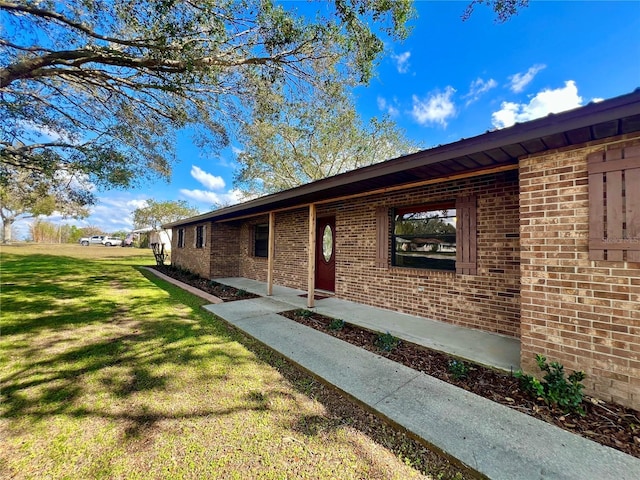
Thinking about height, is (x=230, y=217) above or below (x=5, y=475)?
above

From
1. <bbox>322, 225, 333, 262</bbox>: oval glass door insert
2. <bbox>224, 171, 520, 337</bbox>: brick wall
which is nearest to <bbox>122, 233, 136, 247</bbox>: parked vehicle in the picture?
<bbox>322, 225, 333, 262</bbox>: oval glass door insert

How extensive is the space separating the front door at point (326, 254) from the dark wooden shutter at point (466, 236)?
11.0 feet

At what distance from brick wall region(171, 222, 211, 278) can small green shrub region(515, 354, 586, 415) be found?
1027 cm

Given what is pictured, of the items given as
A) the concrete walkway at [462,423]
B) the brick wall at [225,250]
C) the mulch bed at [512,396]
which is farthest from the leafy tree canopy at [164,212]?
the concrete walkway at [462,423]

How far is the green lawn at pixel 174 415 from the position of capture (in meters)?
1.87

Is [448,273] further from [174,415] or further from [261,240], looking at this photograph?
[261,240]

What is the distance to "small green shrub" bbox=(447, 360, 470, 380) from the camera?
301cm

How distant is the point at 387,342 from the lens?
386 centimetres

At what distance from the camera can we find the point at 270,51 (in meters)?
5.33

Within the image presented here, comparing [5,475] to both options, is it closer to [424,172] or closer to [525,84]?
[424,172]

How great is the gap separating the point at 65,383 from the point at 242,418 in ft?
7.05

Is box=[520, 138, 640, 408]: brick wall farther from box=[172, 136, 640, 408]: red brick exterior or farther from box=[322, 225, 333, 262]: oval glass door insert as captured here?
box=[322, 225, 333, 262]: oval glass door insert

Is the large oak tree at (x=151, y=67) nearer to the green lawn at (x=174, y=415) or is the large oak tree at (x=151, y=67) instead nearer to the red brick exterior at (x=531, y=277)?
the red brick exterior at (x=531, y=277)

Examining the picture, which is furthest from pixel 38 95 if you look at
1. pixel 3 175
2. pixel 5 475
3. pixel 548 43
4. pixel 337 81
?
pixel 548 43
